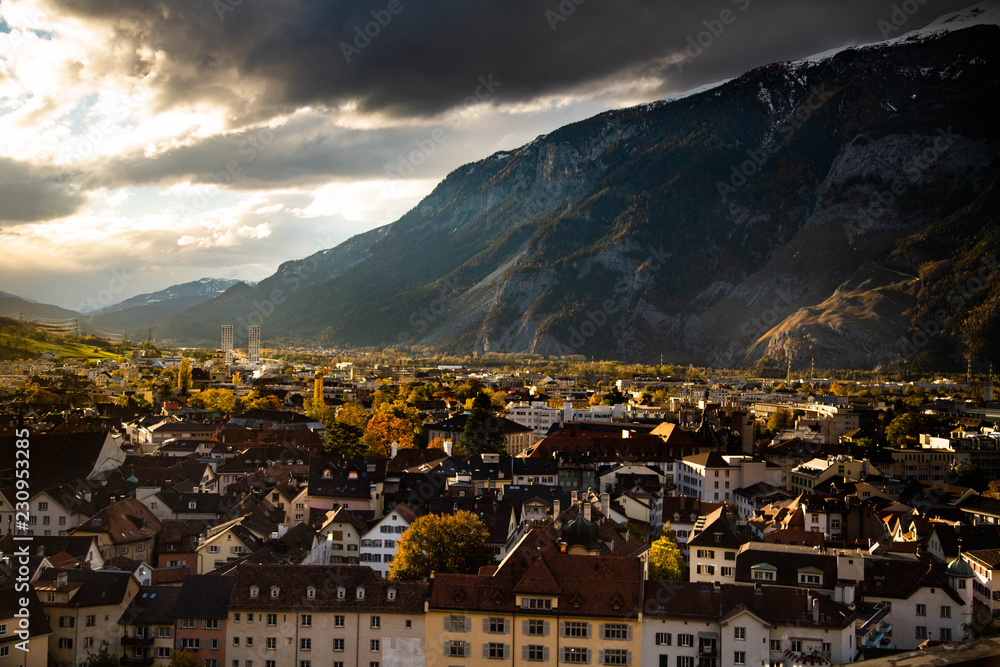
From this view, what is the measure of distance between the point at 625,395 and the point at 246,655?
154m

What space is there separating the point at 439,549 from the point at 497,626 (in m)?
12.4

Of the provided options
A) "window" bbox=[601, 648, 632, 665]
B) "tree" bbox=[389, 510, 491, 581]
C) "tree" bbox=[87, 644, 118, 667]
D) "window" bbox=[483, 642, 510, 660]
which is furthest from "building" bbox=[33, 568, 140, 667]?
"window" bbox=[601, 648, 632, 665]

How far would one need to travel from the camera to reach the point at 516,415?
149 meters

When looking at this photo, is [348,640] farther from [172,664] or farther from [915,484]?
[915,484]

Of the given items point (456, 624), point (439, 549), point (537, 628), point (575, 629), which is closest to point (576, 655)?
point (575, 629)

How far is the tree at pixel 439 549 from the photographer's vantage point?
54.1 m

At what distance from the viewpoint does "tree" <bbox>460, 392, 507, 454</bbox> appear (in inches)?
4222

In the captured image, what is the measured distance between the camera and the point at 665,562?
55750 millimetres

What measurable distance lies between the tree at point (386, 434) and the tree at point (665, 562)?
49409mm

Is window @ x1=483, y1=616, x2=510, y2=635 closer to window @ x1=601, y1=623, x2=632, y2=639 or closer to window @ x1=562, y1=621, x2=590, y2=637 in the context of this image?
window @ x1=562, y1=621, x2=590, y2=637

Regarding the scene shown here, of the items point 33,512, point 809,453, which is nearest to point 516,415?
point 809,453

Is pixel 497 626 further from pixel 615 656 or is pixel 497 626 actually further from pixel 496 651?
pixel 615 656

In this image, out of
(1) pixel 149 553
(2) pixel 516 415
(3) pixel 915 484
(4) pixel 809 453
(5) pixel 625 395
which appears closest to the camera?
(1) pixel 149 553

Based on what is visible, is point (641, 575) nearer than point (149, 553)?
Yes
